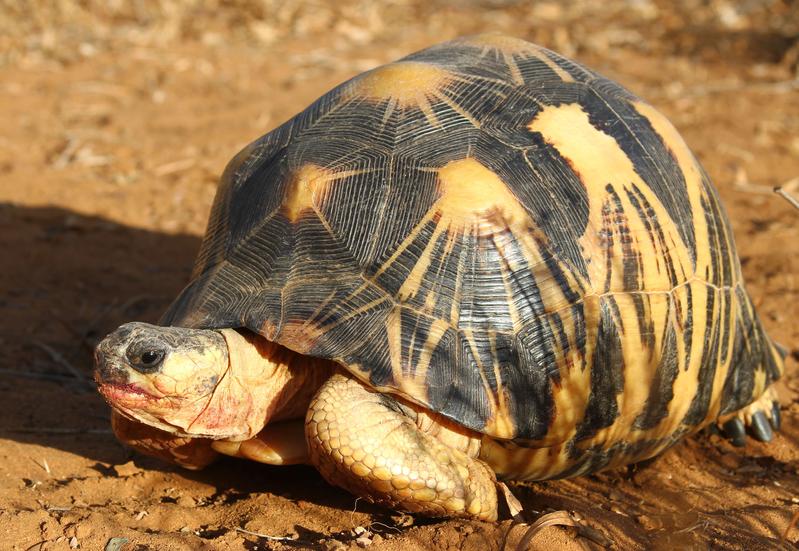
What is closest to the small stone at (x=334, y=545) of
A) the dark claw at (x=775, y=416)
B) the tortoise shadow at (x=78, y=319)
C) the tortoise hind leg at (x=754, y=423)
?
the tortoise shadow at (x=78, y=319)

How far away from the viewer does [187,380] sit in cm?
275

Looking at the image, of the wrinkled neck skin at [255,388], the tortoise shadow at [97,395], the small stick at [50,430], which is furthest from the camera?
the small stick at [50,430]

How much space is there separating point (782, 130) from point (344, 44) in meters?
4.44

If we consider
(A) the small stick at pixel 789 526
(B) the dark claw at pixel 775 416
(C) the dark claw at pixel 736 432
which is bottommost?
(A) the small stick at pixel 789 526

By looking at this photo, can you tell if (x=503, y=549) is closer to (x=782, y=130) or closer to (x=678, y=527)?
(x=678, y=527)

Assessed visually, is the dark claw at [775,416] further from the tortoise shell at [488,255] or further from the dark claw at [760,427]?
the tortoise shell at [488,255]

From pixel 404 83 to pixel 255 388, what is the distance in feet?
3.82

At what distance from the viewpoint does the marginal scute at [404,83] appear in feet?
10.5

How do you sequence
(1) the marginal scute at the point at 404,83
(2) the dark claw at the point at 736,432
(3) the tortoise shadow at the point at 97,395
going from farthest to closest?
(2) the dark claw at the point at 736,432
(1) the marginal scute at the point at 404,83
(3) the tortoise shadow at the point at 97,395

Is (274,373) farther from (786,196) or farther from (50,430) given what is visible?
(786,196)

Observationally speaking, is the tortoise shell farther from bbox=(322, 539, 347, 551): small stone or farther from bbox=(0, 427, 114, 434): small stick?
bbox=(0, 427, 114, 434): small stick

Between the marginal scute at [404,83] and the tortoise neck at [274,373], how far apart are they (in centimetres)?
92

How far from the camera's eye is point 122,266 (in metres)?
5.30

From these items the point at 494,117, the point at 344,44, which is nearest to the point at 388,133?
the point at 494,117
